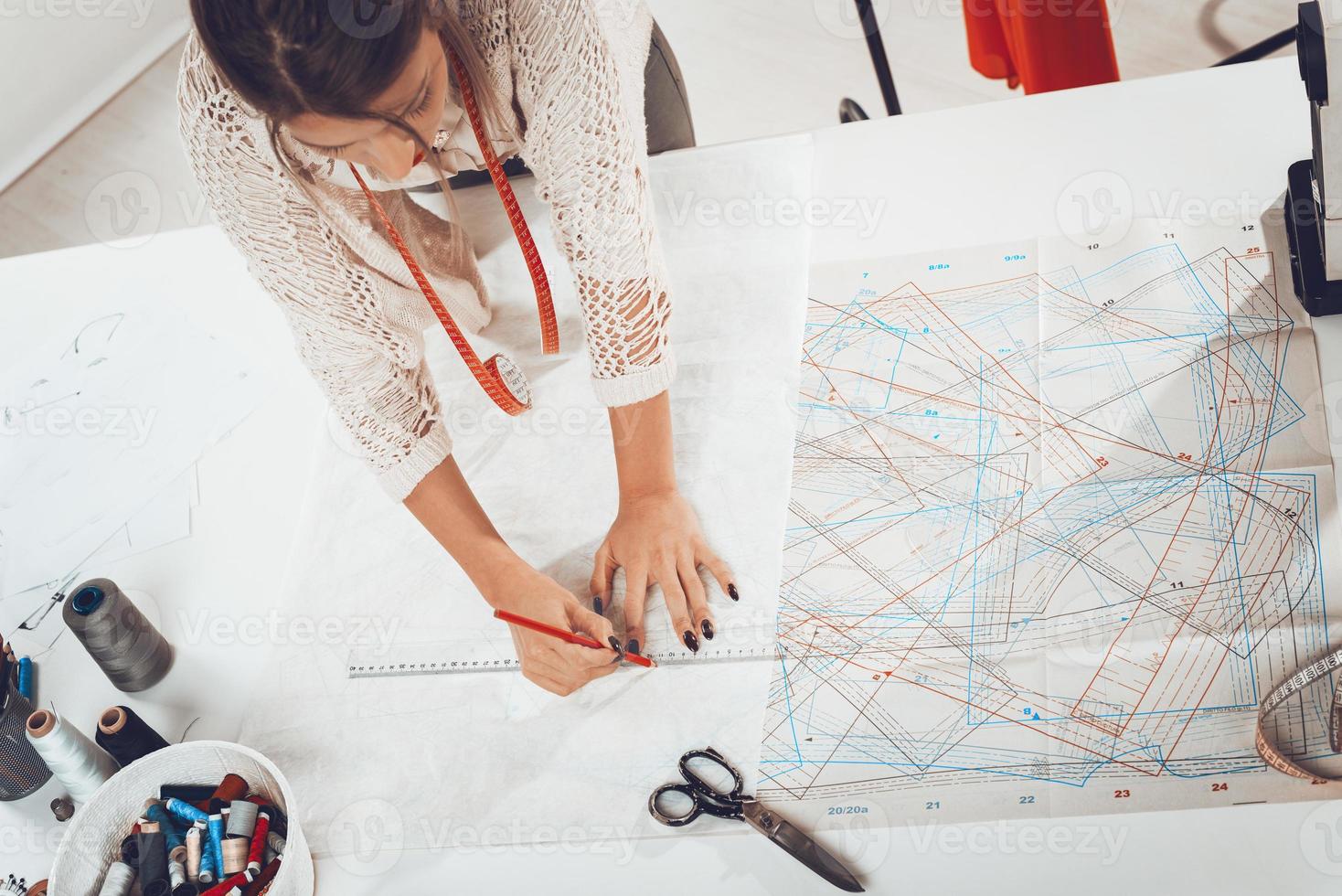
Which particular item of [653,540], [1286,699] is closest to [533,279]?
[653,540]

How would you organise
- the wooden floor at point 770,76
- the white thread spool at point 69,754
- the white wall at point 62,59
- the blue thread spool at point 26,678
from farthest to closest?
the white wall at point 62,59, the wooden floor at point 770,76, the blue thread spool at point 26,678, the white thread spool at point 69,754

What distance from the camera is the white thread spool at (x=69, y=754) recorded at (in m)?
0.87

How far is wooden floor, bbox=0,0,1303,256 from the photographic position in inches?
75.3

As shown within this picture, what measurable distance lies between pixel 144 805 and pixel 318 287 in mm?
470

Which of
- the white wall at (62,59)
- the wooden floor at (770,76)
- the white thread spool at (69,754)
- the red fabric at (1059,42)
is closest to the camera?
the white thread spool at (69,754)

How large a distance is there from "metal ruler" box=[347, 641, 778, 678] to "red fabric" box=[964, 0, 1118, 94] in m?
0.77

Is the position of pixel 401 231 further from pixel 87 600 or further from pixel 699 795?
pixel 699 795

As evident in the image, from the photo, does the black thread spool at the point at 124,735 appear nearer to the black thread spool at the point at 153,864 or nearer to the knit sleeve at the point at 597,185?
the black thread spool at the point at 153,864

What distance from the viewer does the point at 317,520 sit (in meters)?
1.09

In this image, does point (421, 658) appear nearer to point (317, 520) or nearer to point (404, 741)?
point (404, 741)

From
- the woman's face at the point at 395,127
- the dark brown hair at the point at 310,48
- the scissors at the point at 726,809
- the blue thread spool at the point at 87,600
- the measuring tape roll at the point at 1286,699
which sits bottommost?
the measuring tape roll at the point at 1286,699

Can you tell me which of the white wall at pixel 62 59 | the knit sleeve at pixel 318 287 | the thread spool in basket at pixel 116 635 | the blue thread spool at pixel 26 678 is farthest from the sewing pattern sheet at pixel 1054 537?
the white wall at pixel 62 59

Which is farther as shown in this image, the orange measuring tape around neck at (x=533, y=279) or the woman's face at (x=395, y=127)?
the orange measuring tape around neck at (x=533, y=279)

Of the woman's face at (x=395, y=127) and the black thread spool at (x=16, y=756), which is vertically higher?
the woman's face at (x=395, y=127)
